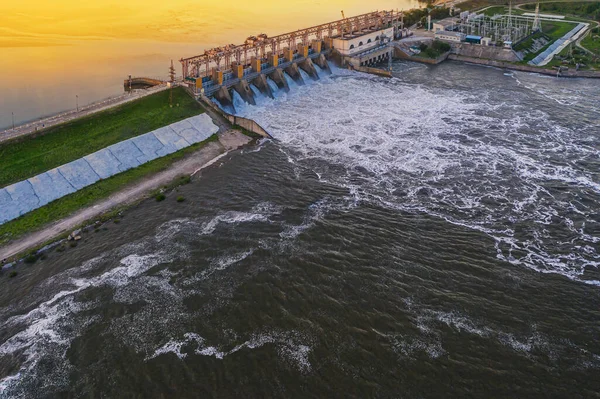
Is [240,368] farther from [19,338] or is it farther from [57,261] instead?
[57,261]

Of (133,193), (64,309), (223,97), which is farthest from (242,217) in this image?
(223,97)

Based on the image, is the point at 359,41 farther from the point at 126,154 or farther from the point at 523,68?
the point at 126,154

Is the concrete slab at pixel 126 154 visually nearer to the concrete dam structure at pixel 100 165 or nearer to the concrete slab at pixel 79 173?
the concrete dam structure at pixel 100 165

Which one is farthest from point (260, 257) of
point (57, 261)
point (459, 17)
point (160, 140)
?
point (459, 17)

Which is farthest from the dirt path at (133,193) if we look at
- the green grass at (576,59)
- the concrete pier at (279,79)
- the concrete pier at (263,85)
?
A: the green grass at (576,59)

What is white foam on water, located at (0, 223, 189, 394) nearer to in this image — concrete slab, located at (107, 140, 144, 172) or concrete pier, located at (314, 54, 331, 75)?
concrete slab, located at (107, 140, 144, 172)
